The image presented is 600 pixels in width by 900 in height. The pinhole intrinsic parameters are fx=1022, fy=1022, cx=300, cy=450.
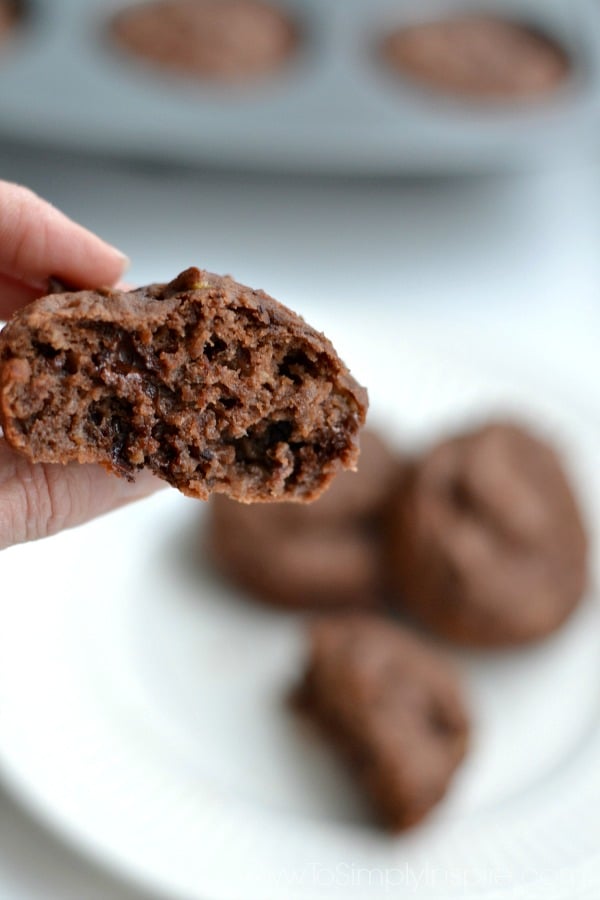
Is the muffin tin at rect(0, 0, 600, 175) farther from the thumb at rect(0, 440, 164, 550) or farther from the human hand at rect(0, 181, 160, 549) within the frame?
the thumb at rect(0, 440, 164, 550)

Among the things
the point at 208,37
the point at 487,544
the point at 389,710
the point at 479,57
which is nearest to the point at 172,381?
the point at 389,710

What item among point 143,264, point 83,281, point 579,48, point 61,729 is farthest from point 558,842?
point 579,48

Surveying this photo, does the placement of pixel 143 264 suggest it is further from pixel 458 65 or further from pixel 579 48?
pixel 579 48

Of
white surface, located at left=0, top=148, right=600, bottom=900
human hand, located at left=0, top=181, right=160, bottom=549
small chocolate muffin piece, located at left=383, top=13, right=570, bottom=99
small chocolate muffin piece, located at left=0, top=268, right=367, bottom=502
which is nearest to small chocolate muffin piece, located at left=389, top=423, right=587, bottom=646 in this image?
white surface, located at left=0, top=148, right=600, bottom=900

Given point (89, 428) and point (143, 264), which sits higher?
point (143, 264)

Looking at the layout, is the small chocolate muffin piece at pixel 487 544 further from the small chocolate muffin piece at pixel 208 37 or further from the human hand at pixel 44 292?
the small chocolate muffin piece at pixel 208 37

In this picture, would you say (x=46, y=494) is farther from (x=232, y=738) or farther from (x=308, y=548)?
(x=308, y=548)
